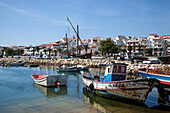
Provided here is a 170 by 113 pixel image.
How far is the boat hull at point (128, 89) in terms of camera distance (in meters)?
17.4

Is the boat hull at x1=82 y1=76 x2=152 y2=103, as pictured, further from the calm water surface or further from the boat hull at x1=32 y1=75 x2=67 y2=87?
the boat hull at x1=32 y1=75 x2=67 y2=87

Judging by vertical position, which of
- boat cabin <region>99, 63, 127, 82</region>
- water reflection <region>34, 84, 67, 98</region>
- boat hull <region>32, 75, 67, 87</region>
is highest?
boat cabin <region>99, 63, 127, 82</region>

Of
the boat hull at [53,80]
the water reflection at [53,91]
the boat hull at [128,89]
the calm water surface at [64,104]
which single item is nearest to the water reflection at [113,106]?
the calm water surface at [64,104]

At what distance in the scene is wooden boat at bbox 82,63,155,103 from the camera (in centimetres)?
1739

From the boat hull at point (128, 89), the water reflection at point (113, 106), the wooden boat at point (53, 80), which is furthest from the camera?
the wooden boat at point (53, 80)

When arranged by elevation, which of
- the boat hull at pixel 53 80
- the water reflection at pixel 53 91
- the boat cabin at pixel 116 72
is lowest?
the water reflection at pixel 53 91

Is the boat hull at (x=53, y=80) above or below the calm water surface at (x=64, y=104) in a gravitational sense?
above

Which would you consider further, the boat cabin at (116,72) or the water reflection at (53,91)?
the water reflection at (53,91)

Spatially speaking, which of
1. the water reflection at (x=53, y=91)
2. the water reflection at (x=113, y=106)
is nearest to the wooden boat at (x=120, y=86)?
the water reflection at (x=113, y=106)

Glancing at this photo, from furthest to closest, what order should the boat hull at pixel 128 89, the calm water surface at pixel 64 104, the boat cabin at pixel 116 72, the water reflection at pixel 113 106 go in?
the boat cabin at pixel 116 72 < the boat hull at pixel 128 89 < the water reflection at pixel 113 106 < the calm water surface at pixel 64 104

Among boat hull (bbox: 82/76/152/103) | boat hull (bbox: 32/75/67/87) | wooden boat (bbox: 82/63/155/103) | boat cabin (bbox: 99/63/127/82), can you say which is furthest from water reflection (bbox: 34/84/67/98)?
boat cabin (bbox: 99/63/127/82)

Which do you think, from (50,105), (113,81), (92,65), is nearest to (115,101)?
(113,81)

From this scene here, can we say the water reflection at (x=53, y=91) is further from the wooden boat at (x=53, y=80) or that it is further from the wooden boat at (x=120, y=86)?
the wooden boat at (x=120, y=86)

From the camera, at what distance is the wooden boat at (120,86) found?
17.4m
